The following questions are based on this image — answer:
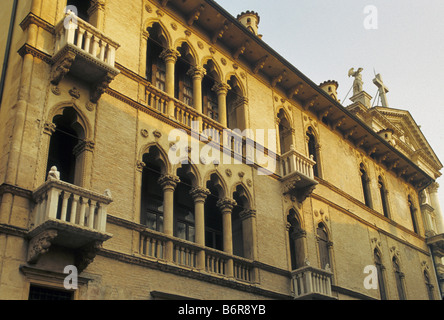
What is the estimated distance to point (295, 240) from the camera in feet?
59.9

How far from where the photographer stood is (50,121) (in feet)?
39.4

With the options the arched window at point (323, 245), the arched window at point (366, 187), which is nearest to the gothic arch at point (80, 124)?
the arched window at point (323, 245)

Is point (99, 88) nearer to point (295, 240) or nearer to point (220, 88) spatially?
point (220, 88)

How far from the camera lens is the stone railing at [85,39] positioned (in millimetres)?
12391

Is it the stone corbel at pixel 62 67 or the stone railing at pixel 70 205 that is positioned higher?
the stone corbel at pixel 62 67

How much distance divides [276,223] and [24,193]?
332 inches

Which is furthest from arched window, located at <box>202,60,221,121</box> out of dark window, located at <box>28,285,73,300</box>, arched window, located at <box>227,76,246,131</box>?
dark window, located at <box>28,285,73,300</box>

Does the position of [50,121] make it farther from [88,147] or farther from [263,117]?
[263,117]

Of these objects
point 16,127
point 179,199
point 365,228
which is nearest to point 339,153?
A: point 365,228

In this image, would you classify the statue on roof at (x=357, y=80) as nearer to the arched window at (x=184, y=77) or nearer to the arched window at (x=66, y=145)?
the arched window at (x=184, y=77)

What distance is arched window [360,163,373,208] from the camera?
23703 millimetres

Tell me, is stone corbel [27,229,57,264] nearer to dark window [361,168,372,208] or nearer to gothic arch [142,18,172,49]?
gothic arch [142,18,172,49]

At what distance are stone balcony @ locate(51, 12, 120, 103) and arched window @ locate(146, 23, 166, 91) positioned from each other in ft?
9.35

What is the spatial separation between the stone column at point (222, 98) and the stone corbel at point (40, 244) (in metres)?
8.05
